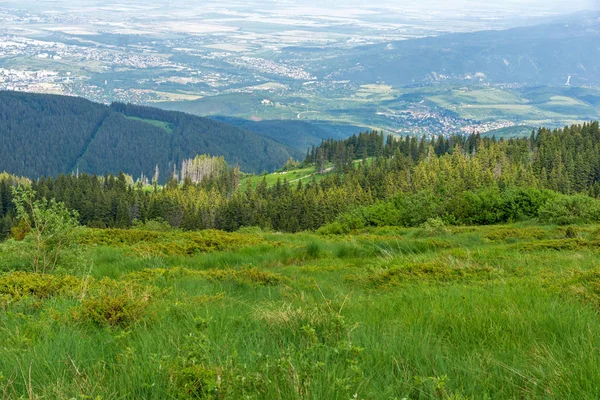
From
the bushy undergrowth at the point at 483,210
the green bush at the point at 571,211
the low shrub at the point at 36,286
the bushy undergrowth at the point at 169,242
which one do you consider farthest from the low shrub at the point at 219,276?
the green bush at the point at 571,211

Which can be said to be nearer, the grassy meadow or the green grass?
the grassy meadow

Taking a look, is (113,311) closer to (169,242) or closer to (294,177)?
(169,242)

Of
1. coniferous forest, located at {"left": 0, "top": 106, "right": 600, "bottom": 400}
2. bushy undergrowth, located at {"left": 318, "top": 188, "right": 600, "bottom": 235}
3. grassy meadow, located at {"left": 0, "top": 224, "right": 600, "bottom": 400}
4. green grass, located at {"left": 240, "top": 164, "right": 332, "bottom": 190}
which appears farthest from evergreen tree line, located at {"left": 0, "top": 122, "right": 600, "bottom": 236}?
grassy meadow, located at {"left": 0, "top": 224, "right": 600, "bottom": 400}

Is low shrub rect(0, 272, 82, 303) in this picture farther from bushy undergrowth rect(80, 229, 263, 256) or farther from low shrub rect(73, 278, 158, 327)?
bushy undergrowth rect(80, 229, 263, 256)

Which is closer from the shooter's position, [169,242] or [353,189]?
[169,242]

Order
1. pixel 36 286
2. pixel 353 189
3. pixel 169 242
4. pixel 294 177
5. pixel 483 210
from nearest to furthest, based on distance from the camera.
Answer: pixel 36 286
pixel 169 242
pixel 483 210
pixel 353 189
pixel 294 177

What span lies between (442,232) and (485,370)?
1164 inches

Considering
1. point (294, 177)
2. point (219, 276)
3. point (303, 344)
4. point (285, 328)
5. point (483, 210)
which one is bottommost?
point (294, 177)

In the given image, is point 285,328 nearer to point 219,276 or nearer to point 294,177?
point 219,276

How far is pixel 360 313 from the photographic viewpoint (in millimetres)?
7086

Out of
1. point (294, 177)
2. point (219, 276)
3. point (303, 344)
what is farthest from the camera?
point (294, 177)

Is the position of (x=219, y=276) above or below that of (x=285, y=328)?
below

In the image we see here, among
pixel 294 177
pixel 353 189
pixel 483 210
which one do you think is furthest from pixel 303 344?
pixel 294 177

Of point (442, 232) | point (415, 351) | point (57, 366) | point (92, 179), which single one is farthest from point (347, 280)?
point (92, 179)
